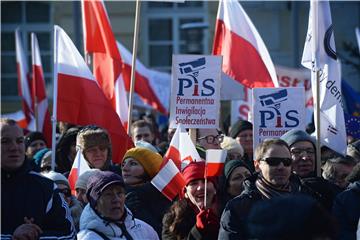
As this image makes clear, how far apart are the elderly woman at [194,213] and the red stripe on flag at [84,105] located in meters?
2.20

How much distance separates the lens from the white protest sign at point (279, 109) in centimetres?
821

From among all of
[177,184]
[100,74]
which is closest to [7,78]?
[100,74]

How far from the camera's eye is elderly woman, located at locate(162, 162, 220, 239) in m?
A: 5.96

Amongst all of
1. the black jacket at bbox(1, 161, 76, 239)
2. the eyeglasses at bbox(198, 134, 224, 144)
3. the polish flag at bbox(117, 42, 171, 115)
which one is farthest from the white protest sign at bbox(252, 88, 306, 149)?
the polish flag at bbox(117, 42, 171, 115)

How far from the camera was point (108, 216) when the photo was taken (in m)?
5.64

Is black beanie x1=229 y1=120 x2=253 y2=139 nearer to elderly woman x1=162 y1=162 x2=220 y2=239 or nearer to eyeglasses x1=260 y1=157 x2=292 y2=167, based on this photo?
elderly woman x1=162 y1=162 x2=220 y2=239

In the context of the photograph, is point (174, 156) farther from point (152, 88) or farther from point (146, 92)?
point (152, 88)

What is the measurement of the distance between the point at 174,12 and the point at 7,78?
4275 millimetres

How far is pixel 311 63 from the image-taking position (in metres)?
8.29

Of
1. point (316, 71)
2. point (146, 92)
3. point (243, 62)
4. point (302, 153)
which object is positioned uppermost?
point (316, 71)

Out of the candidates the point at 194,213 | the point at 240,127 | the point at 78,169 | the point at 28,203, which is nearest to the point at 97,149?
the point at 78,169

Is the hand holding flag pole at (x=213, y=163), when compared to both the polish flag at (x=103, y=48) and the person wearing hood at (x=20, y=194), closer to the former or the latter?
the person wearing hood at (x=20, y=194)

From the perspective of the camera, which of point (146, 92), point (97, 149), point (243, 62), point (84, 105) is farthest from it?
point (146, 92)

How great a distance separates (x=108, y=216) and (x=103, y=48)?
4.97m
